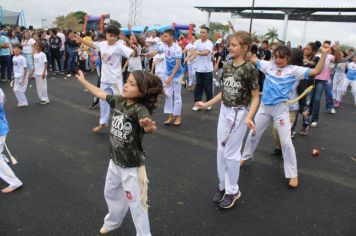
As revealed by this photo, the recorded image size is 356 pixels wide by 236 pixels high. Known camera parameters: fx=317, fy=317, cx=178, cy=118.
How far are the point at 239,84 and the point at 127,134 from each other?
144 cm

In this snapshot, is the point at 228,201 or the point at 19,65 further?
the point at 19,65

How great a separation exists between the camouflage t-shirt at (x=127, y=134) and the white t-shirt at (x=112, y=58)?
3.40m

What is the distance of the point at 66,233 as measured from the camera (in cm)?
304

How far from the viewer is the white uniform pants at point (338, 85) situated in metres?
10.8

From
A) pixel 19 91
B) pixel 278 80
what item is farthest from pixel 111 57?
pixel 19 91

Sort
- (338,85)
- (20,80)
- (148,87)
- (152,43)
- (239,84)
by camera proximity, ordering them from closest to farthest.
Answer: (148,87), (239,84), (20,80), (338,85), (152,43)

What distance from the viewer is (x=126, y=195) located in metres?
2.63

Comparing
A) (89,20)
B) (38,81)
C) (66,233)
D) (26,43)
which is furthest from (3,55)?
(89,20)

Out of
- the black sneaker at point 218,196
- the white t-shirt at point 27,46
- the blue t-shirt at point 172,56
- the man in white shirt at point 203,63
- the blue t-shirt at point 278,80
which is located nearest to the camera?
the black sneaker at point 218,196

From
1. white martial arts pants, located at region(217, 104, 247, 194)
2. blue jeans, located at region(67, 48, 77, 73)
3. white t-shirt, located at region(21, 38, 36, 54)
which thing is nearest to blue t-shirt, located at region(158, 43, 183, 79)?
white martial arts pants, located at region(217, 104, 247, 194)

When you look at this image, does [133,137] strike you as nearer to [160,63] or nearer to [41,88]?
[160,63]

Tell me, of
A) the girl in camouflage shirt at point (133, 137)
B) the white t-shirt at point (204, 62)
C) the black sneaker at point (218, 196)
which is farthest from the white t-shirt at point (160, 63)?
the girl in camouflage shirt at point (133, 137)

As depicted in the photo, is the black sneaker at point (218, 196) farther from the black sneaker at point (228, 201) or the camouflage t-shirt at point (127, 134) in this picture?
the camouflage t-shirt at point (127, 134)

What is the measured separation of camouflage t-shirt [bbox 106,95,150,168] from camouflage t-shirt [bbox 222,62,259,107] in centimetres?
126
